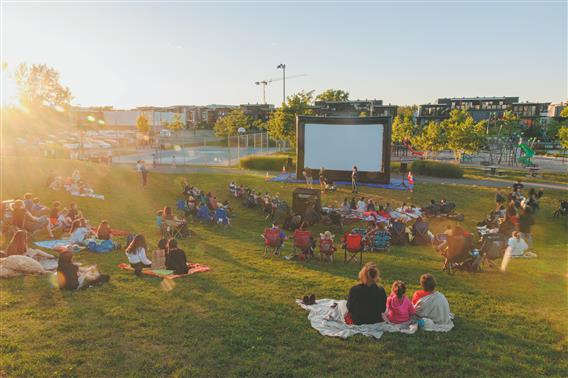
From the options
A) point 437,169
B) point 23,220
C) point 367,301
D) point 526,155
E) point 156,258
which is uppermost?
point 526,155

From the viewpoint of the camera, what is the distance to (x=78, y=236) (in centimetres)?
1211

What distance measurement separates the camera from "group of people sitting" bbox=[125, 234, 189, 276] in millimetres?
9508

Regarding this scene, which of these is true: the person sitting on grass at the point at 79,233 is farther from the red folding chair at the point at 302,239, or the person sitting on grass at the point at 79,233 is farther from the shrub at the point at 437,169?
the shrub at the point at 437,169

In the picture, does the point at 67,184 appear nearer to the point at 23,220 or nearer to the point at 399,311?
the point at 23,220

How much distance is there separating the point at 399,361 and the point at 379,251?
7.60 meters

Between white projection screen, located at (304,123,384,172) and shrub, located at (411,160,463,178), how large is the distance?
5.97 m

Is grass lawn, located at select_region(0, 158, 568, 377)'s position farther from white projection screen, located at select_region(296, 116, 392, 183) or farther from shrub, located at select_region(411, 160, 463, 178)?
shrub, located at select_region(411, 160, 463, 178)

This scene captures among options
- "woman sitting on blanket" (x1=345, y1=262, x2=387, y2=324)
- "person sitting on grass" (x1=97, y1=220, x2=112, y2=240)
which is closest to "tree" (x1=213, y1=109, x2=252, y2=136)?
"person sitting on grass" (x1=97, y1=220, x2=112, y2=240)

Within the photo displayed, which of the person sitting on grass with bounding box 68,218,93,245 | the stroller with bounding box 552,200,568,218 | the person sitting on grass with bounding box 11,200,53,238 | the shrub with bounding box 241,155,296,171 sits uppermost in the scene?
the shrub with bounding box 241,155,296,171

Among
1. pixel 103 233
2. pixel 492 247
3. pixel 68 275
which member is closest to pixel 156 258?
pixel 68 275

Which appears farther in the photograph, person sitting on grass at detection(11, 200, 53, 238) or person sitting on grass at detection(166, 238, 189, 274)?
person sitting on grass at detection(11, 200, 53, 238)

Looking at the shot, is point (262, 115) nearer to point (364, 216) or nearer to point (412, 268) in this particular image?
point (364, 216)

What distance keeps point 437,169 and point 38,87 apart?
3794cm

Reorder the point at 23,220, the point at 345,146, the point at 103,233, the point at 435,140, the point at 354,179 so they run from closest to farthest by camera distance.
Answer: the point at 103,233, the point at 23,220, the point at 354,179, the point at 345,146, the point at 435,140
